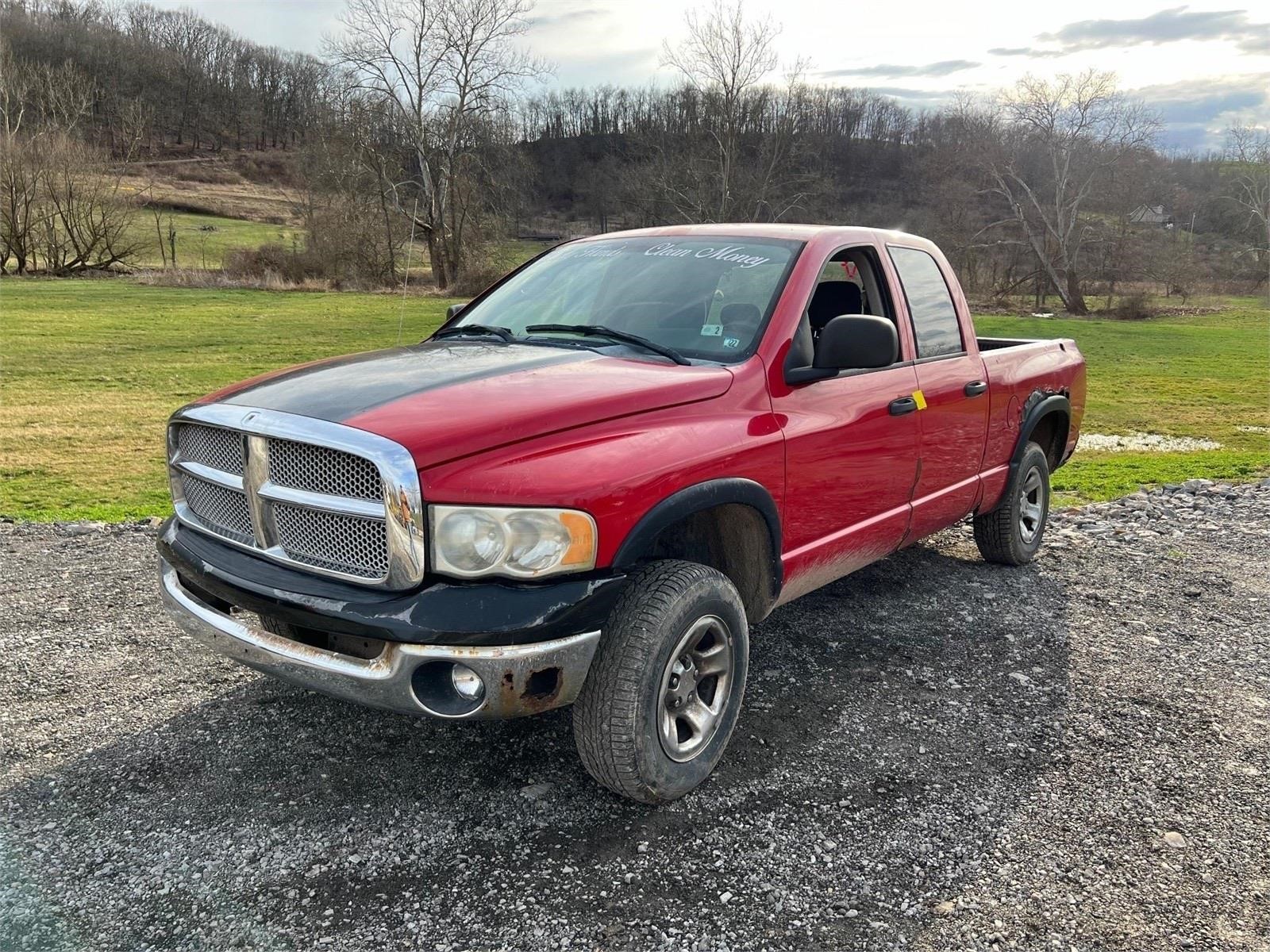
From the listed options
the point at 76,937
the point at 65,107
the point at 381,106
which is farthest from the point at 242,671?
the point at 65,107

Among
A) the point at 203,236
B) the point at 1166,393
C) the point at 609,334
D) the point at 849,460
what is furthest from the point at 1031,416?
the point at 203,236

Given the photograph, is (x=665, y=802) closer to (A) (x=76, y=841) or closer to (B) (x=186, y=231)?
(A) (x=76, y=841)

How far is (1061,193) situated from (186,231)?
50711 mm

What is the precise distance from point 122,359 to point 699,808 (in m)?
17.3

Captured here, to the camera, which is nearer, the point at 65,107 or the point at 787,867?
the point at 787,867

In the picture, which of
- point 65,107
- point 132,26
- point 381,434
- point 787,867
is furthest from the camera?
point 132,26

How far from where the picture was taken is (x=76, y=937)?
250 cm

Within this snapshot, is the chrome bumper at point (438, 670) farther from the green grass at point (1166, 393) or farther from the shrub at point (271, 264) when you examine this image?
the shrub at point (271, 264)

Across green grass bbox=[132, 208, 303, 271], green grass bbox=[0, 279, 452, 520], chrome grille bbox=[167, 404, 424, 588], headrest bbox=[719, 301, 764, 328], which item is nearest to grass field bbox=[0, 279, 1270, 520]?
green grass bbox=[0, 279, 452, 520]

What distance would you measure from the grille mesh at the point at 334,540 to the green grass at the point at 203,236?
4123 centimetres

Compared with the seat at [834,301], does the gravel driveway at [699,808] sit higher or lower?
lower

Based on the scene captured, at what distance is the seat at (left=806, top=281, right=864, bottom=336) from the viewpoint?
445 centimetres

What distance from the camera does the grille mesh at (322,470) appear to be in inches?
107

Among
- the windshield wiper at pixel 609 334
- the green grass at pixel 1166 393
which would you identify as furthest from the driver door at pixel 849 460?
the green grass at pixel 1166 393
